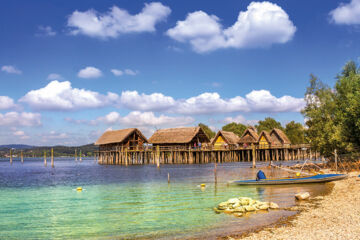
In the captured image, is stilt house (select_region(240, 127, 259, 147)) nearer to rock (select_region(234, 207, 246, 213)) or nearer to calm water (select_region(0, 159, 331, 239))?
calm water (select_region(0, 159, 331, 239))

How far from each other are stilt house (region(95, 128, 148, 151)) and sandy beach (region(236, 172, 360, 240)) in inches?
1932

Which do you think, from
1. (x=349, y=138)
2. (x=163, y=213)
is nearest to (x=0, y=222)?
(x=163, y=213)

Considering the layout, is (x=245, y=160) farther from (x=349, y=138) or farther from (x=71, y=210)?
(x=71, y=210)

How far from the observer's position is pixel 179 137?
6219 cm

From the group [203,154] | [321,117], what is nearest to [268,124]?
[203,154]

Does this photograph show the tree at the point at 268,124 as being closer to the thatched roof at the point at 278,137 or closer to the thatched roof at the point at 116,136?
the thatched roof at the point at 278,137

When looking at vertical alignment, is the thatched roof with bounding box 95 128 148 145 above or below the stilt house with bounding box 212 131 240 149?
above

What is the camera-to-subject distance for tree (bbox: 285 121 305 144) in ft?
291

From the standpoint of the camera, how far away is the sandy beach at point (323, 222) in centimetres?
1004

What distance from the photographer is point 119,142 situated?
62.9m

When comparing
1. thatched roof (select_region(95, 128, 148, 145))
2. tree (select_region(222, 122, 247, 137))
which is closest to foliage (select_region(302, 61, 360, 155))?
thatched roof (select_region(95, 128, 148, 145))

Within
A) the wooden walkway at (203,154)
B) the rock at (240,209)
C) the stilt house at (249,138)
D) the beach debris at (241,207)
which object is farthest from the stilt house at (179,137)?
the rock at (240,209)

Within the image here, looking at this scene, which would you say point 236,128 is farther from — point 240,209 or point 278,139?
A: point 240,209

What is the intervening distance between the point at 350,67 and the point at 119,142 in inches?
1649
